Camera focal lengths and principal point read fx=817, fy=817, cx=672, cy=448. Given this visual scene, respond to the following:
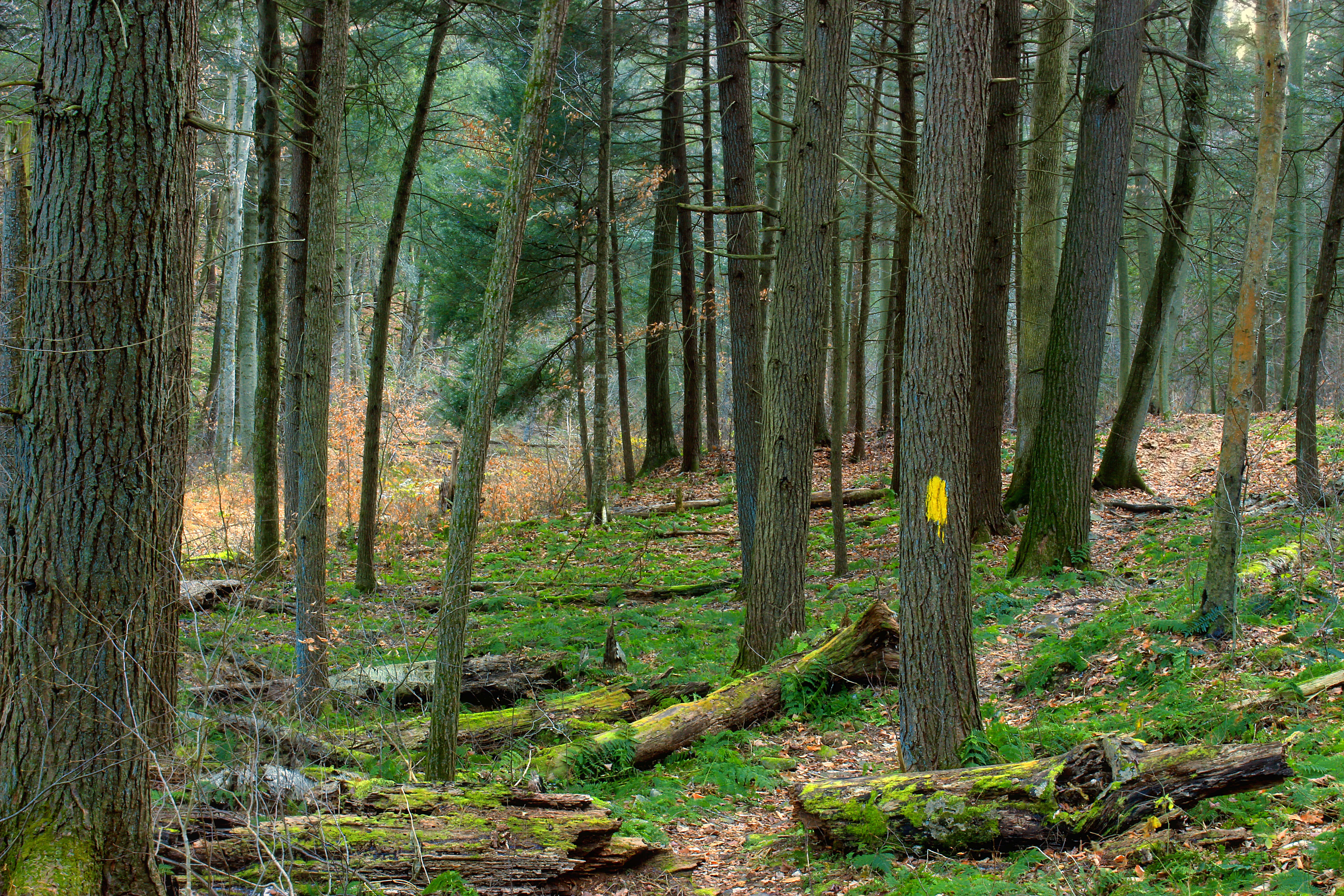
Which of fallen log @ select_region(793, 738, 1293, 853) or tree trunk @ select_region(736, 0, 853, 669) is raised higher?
tree trunk @ select_region(736, 0, 853, 669)

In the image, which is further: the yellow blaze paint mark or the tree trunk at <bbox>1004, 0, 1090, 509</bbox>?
the tree trunk at <bbox>1004, 0, 1090, 509</bbox>

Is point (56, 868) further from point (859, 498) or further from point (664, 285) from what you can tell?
point (664, 285)

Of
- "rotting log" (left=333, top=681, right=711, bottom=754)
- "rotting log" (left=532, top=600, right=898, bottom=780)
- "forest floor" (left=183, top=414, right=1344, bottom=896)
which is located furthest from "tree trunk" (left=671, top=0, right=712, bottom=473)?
"rotting log" (left=333, top=681, right=711, bottom=754)

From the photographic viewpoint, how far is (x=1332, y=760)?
3.64m

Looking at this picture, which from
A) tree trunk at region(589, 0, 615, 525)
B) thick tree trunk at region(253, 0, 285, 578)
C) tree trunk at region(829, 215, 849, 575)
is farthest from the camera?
tree trunk at region(589, 0, 615, 525)

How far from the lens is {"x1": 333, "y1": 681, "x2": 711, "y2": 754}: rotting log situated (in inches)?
219

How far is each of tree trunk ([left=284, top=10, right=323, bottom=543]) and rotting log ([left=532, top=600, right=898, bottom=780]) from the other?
3.09m

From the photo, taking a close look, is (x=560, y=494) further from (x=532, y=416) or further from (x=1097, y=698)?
(x=1097, y=698)

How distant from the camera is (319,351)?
670 centimetres

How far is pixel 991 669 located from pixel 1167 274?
7948 mm

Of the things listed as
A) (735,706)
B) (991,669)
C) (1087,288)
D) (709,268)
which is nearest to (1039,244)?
(1087,288)

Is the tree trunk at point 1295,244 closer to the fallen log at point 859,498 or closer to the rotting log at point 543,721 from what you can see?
the fallen log at point 859,498

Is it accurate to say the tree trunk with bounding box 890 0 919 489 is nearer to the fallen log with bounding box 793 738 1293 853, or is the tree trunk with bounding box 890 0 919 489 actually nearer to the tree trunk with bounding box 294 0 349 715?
the fallen log with bounding box 793 738 1293 853

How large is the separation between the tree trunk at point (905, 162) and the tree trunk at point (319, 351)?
5.21 meters
